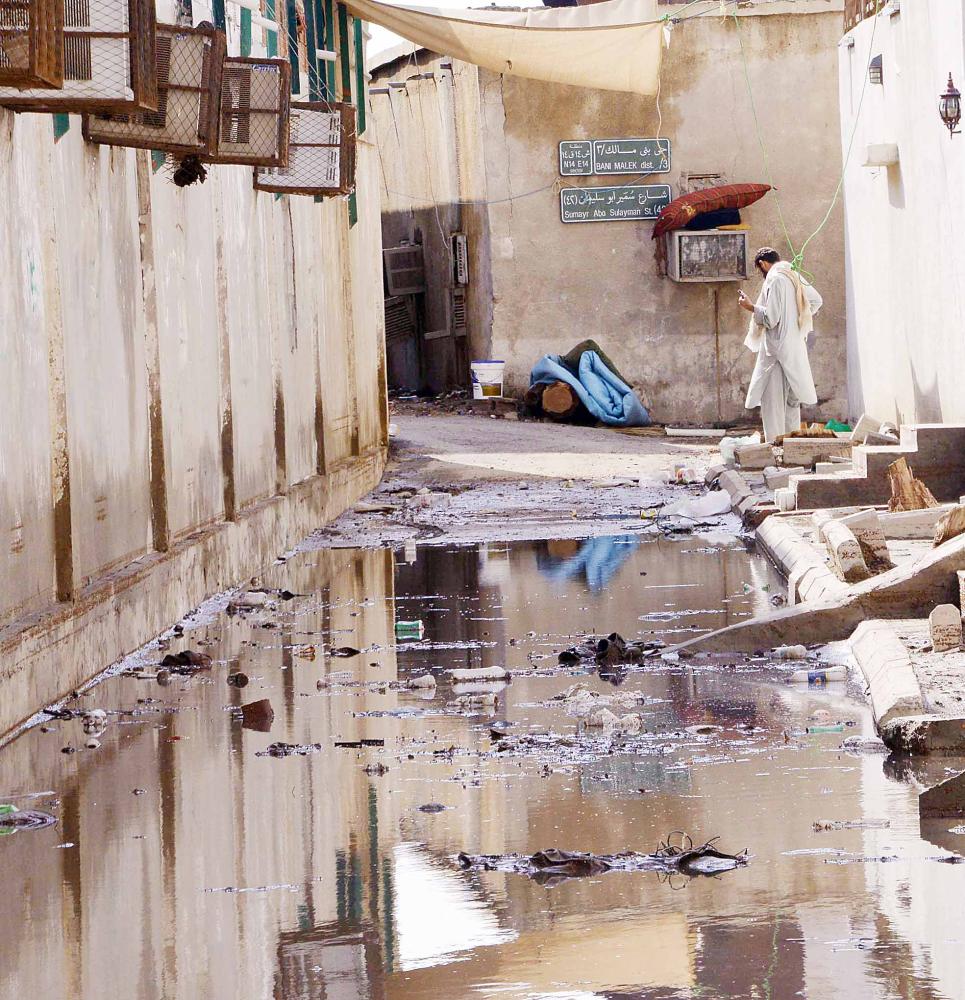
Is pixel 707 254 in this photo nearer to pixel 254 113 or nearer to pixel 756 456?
pixel 756 456

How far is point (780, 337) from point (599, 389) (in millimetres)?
5236

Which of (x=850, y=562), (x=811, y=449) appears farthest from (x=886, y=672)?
(x=811, y=449)

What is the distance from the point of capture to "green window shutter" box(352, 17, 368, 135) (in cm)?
1648

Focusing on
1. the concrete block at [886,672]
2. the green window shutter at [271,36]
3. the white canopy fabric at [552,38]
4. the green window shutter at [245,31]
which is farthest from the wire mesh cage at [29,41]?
the white canopy fabric at [552,38]

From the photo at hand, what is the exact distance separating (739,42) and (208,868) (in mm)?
19066

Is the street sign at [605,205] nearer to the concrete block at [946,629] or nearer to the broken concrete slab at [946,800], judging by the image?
the concrete block at [946,629]

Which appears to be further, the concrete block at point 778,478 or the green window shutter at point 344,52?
the green window shutter at point 344,52

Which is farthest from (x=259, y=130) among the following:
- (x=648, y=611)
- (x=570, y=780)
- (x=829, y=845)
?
(x=829, y=845)

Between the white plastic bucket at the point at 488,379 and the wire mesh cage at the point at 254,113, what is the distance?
13400mm

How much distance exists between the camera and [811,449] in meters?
15.6

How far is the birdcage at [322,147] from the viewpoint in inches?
413

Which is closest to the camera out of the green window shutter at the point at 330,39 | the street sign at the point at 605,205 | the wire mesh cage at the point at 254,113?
the wire mesh cage at the point at 254,113

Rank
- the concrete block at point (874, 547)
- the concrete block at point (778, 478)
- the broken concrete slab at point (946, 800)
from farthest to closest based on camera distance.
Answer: the concrete block at point (778, 478) < the concrete block at point (874, 547) < the broken concrete slab at point (946, 800)

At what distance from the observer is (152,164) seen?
9.15 m
